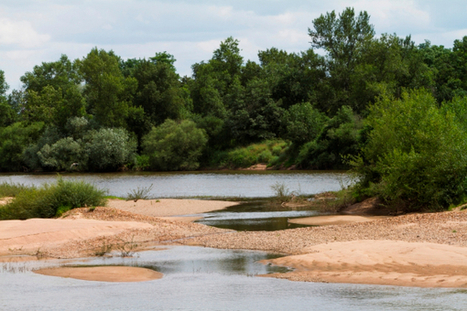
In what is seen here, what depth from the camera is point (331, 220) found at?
2597 centimetres

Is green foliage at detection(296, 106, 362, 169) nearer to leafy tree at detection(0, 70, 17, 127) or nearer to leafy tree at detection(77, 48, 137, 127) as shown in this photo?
leafy tree at detection(77, 48, 137, 127)

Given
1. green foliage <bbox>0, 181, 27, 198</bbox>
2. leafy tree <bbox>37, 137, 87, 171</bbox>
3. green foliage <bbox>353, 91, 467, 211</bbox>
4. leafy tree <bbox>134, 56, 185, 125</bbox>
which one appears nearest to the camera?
green foliage <bbox>353, 91, 467, 211</bbox>

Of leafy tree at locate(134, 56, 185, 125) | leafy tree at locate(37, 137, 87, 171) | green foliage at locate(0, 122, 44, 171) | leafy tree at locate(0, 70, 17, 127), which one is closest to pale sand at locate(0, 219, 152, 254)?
leafy tree at locate(37, 137, 87, 171)

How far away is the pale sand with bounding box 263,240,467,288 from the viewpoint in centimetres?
1369

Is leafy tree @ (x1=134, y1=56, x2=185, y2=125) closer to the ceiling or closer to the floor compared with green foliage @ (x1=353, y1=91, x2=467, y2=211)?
closer to the ceiling

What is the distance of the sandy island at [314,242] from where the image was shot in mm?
14383

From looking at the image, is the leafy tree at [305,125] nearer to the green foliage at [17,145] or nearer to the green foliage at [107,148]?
the green foliage at [107,148]

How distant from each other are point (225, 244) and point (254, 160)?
6165cm

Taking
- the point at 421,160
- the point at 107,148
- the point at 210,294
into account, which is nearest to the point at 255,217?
the point at 421,160

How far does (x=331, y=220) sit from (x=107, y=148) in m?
58.6

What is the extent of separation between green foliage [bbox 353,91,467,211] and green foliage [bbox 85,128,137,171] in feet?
186

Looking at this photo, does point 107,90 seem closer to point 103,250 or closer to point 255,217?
point 255,217

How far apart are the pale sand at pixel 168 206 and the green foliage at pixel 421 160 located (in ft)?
33.4

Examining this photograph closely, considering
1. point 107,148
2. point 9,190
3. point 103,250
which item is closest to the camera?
point 103,250
